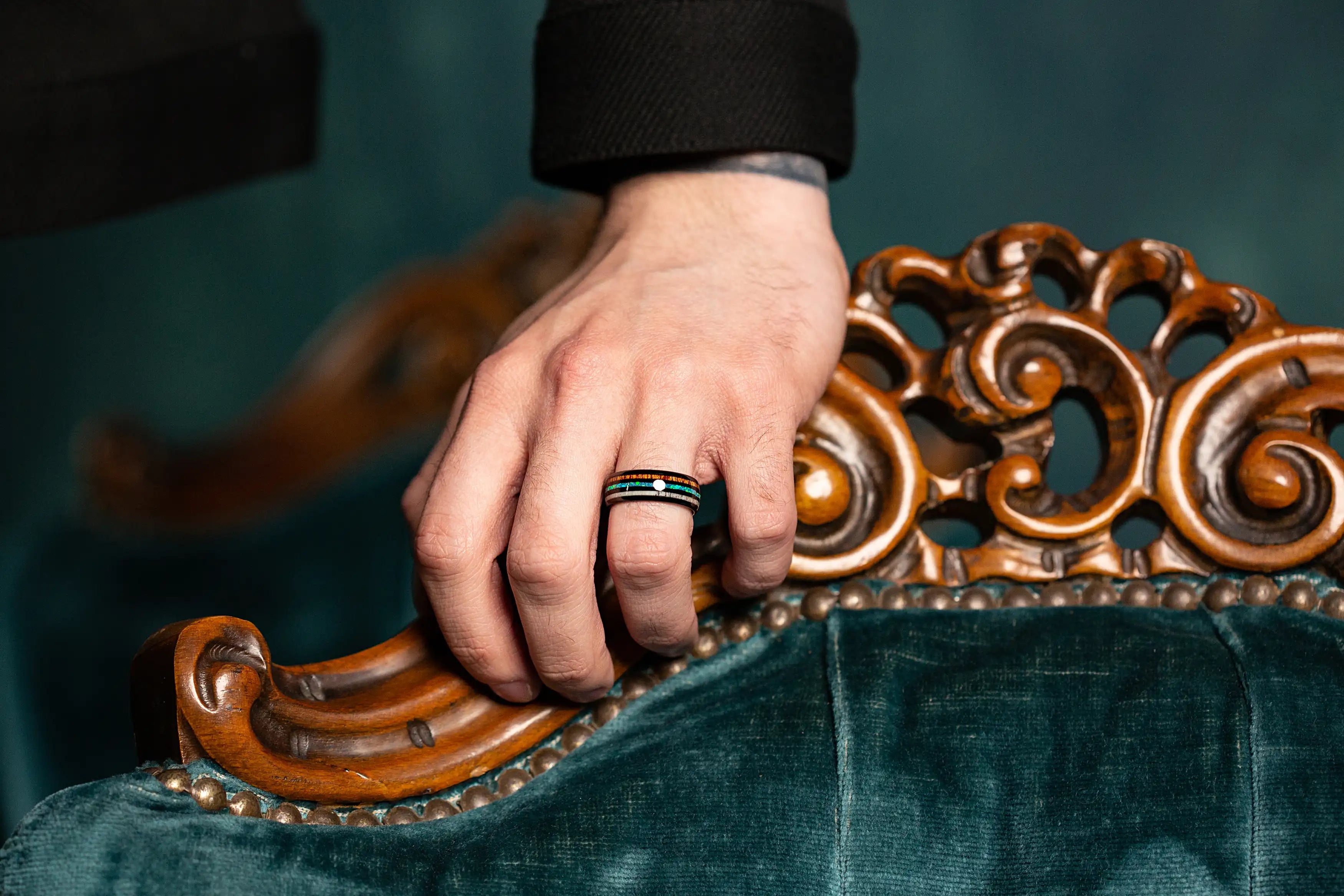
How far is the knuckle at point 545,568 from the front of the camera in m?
0.37

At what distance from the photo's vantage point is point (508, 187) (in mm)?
1291

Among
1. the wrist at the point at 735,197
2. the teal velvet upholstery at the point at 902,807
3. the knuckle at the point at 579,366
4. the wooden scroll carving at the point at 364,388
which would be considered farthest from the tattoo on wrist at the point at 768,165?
the wooden scroll carving at the point at 364,388

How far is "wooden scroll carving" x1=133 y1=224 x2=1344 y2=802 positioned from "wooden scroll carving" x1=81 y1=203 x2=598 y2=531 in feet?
2.40

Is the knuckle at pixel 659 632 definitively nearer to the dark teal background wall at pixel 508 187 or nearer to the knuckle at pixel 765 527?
the knuckle at pixel 765 527

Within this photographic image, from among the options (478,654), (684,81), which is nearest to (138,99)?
(684,81)

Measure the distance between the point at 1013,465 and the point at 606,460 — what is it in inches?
7.8

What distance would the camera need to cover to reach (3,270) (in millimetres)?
1396

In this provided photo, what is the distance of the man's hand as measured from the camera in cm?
38

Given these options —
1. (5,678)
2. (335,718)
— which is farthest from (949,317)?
(5,678)

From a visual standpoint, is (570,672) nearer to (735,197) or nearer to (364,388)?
(735,197)

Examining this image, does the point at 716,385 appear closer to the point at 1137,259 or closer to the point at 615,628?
the point at 615,628

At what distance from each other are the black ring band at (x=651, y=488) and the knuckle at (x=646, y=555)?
0.04 ft

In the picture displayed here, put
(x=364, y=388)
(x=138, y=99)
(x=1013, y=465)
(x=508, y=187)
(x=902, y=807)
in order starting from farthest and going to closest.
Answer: (x=508, y=187) < (x=364, y=388) < (x=138, y=99) < (x=1013, y=465) < (x=902, y=807)

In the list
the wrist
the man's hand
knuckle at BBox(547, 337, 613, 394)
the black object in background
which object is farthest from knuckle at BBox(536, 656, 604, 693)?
the black object in background
